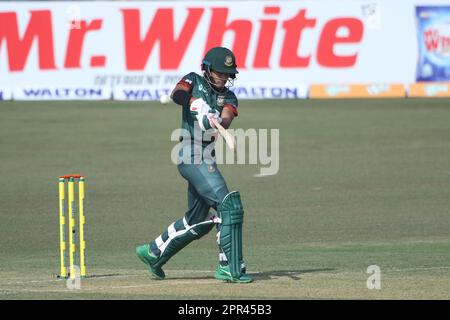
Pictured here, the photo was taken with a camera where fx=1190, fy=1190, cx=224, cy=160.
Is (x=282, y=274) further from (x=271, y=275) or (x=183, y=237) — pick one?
(x=183, y=237)

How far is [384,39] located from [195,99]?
27.1m

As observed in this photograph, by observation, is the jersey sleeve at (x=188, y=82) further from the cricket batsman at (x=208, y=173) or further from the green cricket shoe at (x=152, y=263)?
the green cricket shoe at (x=152, y=263)

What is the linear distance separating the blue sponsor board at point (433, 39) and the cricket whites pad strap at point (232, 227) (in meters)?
27.2

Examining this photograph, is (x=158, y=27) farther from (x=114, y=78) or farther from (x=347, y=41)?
(x=347, y=41)

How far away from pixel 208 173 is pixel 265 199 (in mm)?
9036

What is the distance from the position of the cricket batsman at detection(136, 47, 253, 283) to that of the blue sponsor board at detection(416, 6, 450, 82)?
87.2 ft

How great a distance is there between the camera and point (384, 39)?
38.0m

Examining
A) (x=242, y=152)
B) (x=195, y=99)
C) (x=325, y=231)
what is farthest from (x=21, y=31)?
(x=195, y=99)

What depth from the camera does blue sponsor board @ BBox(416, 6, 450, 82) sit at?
37844mm

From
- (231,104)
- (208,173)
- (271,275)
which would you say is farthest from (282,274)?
(231,104)

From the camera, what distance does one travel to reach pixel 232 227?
38.4 ft

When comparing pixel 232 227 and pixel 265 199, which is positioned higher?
pixel 265 199

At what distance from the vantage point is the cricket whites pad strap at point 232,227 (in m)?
11.7

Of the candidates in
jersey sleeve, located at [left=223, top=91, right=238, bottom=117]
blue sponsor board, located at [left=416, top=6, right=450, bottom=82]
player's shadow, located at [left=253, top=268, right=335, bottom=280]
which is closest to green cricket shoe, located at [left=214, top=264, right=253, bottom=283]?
player's shadow, located at [left=253, top=268, right=335, bottom=280]
